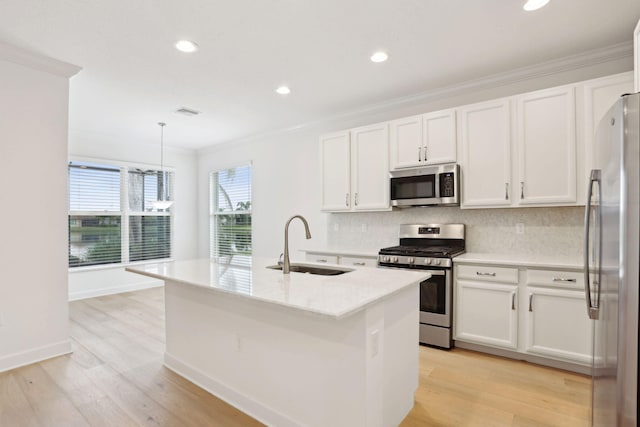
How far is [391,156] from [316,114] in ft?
4.67

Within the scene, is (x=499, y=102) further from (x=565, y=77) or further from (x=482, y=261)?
(x=482, y=261)

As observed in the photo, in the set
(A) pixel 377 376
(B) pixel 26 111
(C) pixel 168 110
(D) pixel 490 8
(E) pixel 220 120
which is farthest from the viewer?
(E) pixel 220 120

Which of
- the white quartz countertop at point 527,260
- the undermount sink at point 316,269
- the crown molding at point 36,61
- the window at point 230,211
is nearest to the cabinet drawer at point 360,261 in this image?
the white quartz countertop at point 527,260

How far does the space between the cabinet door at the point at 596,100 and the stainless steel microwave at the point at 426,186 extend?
1.02m

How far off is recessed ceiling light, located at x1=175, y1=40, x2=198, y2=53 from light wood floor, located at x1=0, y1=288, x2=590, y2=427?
106 inches

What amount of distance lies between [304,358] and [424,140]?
2.60 meters

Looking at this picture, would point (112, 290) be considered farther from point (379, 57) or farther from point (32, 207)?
point (379, 57)

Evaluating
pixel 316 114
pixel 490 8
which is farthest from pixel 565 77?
pixel 316 114

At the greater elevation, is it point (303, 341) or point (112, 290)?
point (303, 341)

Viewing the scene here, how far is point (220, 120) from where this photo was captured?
485cm

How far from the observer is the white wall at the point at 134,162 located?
522 cm

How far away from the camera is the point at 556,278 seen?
8.68 ft

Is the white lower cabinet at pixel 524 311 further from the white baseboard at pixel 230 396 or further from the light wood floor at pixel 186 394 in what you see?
the white baseboard at pixel 230 396

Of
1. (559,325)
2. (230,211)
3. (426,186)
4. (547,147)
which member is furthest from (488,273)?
(230,211)
